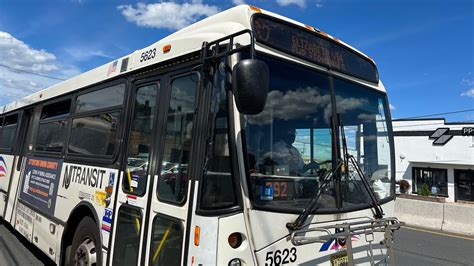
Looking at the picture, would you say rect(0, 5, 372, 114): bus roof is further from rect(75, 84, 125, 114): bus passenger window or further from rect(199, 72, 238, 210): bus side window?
rect(199, 72, 238, 210): bus side window

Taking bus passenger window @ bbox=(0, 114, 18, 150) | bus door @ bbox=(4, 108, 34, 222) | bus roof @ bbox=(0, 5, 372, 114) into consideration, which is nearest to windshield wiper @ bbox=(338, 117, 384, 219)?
bus roof @ bbox=(0, 5, 372, 114)

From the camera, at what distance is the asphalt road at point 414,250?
6.59m

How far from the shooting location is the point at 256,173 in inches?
116

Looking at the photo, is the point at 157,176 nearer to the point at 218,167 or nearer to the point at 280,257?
the point at 218,167

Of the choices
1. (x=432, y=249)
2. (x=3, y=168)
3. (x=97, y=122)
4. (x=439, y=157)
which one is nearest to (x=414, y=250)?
(x=432, y=249)

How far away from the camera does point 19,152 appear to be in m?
7.63

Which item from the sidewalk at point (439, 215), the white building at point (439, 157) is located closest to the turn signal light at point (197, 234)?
the sidewalk at point (439, 215)

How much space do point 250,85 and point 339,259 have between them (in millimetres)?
1849

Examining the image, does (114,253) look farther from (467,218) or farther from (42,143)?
(467,218)

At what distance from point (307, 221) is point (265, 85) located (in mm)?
1251

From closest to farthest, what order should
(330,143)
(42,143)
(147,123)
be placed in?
(330,143)
(147,123)
(42,143)

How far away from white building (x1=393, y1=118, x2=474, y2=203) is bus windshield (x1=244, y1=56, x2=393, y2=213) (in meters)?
21.4

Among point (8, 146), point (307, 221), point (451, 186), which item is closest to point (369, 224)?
point (307, 221)

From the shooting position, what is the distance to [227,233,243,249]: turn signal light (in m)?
2.75
